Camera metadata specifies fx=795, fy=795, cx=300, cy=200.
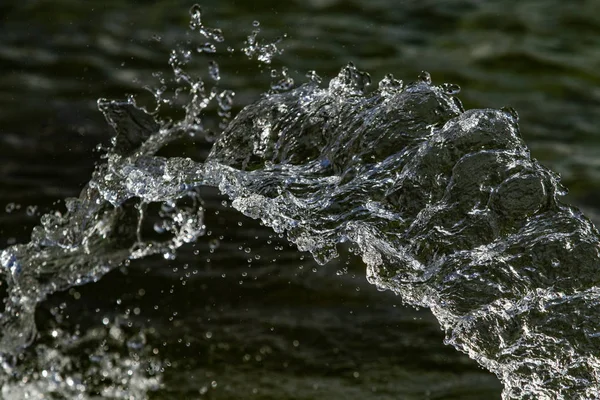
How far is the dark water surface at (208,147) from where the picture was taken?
2111mm

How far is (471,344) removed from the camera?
133 cm

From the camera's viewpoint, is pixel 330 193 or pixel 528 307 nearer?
pixel 528 307

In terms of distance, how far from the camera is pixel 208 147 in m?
2.32

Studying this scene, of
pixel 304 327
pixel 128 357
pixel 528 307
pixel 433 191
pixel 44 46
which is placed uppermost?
pixel 433 191

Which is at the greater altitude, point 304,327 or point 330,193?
point 330,193

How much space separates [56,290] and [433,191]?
45.4 inches

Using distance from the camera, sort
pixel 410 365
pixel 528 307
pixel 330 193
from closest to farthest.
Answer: pixel 528 307, pixel 330 193, pixel 410 365

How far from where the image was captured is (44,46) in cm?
244

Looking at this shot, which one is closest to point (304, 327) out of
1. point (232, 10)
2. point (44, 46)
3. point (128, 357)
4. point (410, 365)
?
point (410, 365)

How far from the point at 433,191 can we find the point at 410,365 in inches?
33.6

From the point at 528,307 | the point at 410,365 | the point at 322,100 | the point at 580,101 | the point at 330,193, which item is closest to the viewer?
the point at 528,307

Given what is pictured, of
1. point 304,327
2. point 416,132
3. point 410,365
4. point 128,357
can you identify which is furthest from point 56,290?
point 416,132

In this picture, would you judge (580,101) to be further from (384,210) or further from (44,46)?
(44,46)

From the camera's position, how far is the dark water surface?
211cm
